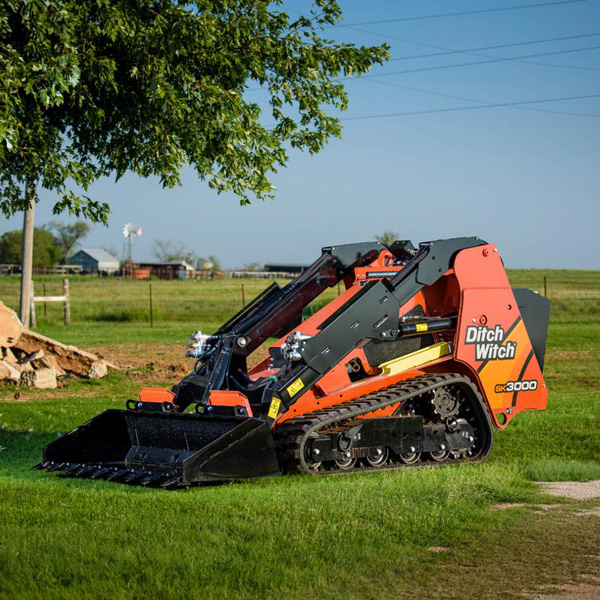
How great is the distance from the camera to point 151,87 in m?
11.4

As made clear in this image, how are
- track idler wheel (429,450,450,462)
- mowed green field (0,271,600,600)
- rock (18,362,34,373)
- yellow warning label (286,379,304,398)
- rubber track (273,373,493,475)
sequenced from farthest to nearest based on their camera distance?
rock (18,362,34,373)
track idler wheel (429,450,450,462)
yellow warning label (286,379,304,398)
rubber track (273,373,493,475)
mowed green field (0,271,600,600)

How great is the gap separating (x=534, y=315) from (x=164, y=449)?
4.51 metres

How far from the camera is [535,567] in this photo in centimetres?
577

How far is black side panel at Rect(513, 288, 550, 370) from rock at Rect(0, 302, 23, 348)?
11011 millimetres

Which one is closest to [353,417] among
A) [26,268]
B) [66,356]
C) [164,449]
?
[164,449]

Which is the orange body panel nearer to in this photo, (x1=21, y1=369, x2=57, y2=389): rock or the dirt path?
the dirt path

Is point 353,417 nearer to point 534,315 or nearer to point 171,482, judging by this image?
point 171,482

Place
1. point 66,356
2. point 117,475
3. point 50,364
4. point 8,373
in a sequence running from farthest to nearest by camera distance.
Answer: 1. point 66,356
2. point 50,364
3. point 8,373
4. point 117,475

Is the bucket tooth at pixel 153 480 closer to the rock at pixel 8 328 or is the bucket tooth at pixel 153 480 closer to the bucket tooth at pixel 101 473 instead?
the bucket tooth at pixel 101 473

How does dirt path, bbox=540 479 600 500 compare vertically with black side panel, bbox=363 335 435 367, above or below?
below

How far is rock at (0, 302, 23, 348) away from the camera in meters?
18.1

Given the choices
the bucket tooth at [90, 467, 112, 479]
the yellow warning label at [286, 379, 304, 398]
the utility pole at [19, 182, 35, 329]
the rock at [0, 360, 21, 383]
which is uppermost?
the utility pole at [19, 182, 35, 329]

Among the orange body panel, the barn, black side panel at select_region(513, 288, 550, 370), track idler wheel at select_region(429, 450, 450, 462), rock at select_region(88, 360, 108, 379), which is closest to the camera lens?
track idler wheel at select_region(429, 450, 450, 462)

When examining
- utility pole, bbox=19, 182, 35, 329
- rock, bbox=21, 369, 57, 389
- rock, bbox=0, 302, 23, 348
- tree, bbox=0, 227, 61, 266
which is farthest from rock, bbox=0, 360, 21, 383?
tree, bbox=0, 227, 61, 266
